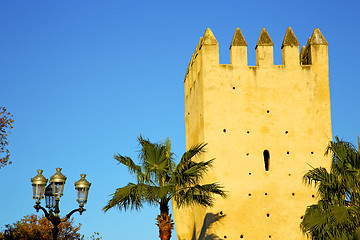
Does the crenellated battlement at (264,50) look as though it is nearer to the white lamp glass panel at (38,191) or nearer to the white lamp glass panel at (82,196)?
the white lamp glass panel at (82,196)

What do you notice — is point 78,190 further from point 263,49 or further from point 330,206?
point 263,49

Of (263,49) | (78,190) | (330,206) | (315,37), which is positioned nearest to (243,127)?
(263,49)

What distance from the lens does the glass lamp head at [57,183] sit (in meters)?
14.3

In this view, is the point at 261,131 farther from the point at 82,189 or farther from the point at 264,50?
the point at 82,189

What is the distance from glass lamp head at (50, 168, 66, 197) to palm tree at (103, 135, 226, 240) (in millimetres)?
2888

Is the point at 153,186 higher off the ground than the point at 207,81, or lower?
lower

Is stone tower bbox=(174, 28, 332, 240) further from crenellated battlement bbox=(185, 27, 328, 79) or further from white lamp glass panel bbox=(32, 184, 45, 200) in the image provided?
white lamp glass panel bbox=(32, 184, 45, 200)

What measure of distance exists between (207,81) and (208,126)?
67.5 inches

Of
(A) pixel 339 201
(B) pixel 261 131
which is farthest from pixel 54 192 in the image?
(B) pixel 261 131

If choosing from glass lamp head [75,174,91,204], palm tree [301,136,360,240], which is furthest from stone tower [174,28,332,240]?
glass lamp head [75,174,91,204]

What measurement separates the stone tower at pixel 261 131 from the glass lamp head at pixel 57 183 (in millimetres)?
8638

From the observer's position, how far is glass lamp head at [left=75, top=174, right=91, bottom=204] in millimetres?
14648

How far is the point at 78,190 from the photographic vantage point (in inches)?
579

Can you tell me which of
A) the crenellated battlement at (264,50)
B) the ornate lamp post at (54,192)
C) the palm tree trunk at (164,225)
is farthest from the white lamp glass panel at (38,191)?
the crenellated battlement at (264,50)
